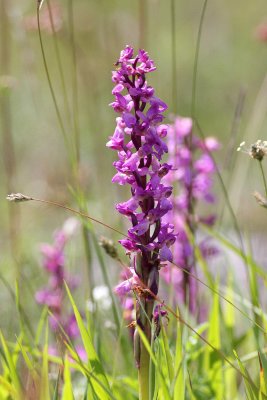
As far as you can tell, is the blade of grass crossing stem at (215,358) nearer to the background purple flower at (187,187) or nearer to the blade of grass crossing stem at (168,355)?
the background purple flower at (187,187)

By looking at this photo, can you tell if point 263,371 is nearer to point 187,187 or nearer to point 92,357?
point 92,357

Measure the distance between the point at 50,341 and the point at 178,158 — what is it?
134 cm

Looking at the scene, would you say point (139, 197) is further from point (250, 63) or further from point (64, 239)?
point (250, 63)

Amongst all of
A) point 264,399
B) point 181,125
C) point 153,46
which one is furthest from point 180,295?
point 153,46

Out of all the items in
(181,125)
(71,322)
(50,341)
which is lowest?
(50,341)

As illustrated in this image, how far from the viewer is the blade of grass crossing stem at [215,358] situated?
2123mm

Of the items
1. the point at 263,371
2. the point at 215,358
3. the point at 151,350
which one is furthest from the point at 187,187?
the point at 151,350

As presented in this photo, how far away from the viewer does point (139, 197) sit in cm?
157

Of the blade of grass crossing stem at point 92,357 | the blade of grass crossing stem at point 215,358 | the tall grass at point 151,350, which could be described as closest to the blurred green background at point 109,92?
the tall grass at point 151,350

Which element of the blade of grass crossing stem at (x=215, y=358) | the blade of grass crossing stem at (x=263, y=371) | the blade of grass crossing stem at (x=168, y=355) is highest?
the blade of grass crossing stem at (x=168, y=355)

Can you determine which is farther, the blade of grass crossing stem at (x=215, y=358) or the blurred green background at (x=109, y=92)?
the blurred green background at (x=109, y=92)

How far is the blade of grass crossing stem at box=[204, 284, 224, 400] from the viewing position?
2123 millimetres

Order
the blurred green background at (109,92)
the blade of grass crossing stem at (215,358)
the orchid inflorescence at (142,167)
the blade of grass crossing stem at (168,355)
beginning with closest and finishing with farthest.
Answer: the orchid inflorescence at (142,167)
the blade of grass crossing stem at (168,355)
the blade of grass crossing stem at (215,358)
the blurred green background at (109,92)

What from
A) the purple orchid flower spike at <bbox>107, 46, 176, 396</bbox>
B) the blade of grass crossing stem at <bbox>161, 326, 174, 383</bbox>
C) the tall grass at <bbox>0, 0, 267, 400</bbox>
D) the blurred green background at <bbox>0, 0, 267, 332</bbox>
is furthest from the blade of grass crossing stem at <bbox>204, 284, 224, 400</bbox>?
the blurred green background at <bbox>0, 0, 267, 332</bbox>
